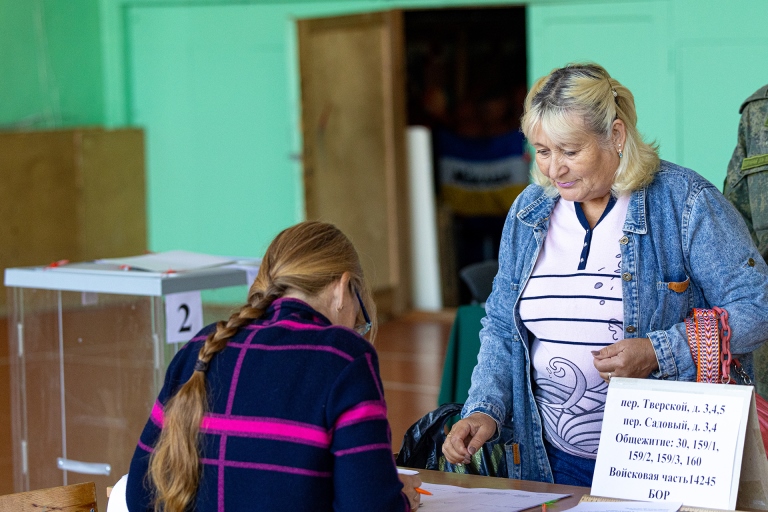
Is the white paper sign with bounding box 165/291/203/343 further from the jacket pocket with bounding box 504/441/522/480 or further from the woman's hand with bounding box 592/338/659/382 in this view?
the woman's hand with bounding box 592/338/659/382

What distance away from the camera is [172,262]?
3295 mm

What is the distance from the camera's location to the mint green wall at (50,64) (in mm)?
8750

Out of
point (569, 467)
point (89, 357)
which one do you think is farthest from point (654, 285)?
point (89, 357)

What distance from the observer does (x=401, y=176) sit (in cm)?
842

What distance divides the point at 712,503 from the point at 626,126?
74 centimetres

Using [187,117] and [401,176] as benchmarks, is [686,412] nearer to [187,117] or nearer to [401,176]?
[401,176]

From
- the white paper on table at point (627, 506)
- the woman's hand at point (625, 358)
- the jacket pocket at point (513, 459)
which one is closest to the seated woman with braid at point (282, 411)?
the white paper on table at point (627, 506)

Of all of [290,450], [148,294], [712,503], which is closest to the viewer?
[290,450]

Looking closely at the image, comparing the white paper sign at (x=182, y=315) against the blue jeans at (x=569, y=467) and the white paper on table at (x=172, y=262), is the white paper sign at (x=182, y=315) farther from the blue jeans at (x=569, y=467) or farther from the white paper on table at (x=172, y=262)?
the blue jeans at (x=569, y=467)

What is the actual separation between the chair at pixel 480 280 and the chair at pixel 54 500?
1936mm

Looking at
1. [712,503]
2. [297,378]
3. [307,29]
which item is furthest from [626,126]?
[307,29]

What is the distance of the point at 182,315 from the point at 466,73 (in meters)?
7.16

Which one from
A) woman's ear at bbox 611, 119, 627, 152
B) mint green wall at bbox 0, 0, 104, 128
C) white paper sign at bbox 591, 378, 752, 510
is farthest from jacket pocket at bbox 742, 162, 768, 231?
mint green wall at bbox 0, 0, 104, 128

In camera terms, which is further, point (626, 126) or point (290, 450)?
point (626, 126)
